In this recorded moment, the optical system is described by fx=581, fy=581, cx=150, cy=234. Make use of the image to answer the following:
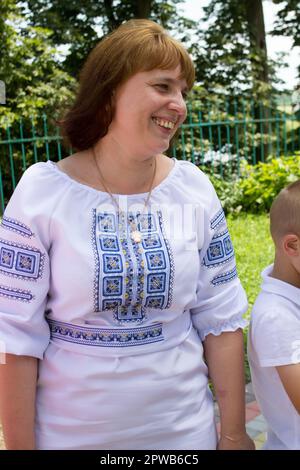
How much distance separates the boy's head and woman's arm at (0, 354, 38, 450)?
80cm

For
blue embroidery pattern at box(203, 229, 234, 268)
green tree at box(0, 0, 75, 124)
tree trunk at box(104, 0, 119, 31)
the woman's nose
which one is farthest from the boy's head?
tree trunk at box(104, 0, 119, 31)

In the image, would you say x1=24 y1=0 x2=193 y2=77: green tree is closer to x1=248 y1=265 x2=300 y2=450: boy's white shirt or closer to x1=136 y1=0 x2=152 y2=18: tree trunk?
x1=136 y1=0 x2=152 y2=18: tree trunk

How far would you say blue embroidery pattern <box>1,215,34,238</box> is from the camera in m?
1.55

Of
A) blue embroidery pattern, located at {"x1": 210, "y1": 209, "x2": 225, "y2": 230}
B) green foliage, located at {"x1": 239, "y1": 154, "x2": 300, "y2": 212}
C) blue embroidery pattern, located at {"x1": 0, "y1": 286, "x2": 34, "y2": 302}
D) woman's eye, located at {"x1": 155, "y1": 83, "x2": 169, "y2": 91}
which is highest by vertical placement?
woman's eye, located at {"x1": 155, "y1": 83, "x2": 169, "y2": 91}

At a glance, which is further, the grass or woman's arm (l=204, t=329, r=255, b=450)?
the grass

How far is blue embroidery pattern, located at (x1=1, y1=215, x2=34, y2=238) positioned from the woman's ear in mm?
744

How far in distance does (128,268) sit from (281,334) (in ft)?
1.58

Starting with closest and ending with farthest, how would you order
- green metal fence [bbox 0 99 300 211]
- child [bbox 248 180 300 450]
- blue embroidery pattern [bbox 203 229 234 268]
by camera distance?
child [bbox 248 180 300 450] → blue embroidery pattern [bbox 203 229 234 268] → green metal fence [bbox 0 99 300 211]

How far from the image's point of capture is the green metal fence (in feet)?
28.6

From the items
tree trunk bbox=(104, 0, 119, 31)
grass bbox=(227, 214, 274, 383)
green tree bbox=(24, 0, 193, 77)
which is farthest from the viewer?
tree trunk bbox=(104, 0, 119, 31)

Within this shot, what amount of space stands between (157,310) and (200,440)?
1.34 ft

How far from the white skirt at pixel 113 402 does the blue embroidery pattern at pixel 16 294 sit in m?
0.17

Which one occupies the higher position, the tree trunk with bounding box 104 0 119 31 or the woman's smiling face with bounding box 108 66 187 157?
the tree trunk with bounding box 104 0 119 31

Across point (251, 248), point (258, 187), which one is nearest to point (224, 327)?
point (251, 248)
